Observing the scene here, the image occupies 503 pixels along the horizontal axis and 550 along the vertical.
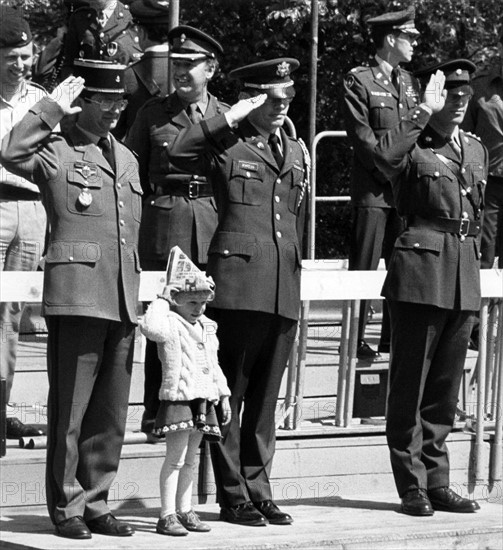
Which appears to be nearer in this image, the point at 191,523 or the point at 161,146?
the point at 191,523

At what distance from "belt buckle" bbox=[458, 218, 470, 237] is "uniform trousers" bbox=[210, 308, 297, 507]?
1.02 m

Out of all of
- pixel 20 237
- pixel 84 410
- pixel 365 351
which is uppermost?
pixel 20 237

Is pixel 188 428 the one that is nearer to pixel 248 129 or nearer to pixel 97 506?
pixel 97 506

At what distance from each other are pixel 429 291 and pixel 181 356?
1.41 meters

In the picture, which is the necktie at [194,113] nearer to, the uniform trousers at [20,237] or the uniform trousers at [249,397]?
the uniform trousers at [20,237]

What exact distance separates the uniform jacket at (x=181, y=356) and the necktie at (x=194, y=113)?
168cm

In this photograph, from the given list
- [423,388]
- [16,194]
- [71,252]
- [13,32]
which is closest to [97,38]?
[13,32]

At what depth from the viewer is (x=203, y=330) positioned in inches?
316

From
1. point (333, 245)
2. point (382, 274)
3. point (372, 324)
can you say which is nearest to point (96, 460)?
point (382, 274)

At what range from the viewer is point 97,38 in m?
10.2

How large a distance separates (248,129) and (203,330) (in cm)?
102

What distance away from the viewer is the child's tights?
25.9 ft

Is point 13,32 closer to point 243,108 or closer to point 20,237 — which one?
point 20,237

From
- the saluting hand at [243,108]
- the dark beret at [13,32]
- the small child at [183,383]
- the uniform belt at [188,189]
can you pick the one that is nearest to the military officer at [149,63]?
the uniform belt at [188,189]
